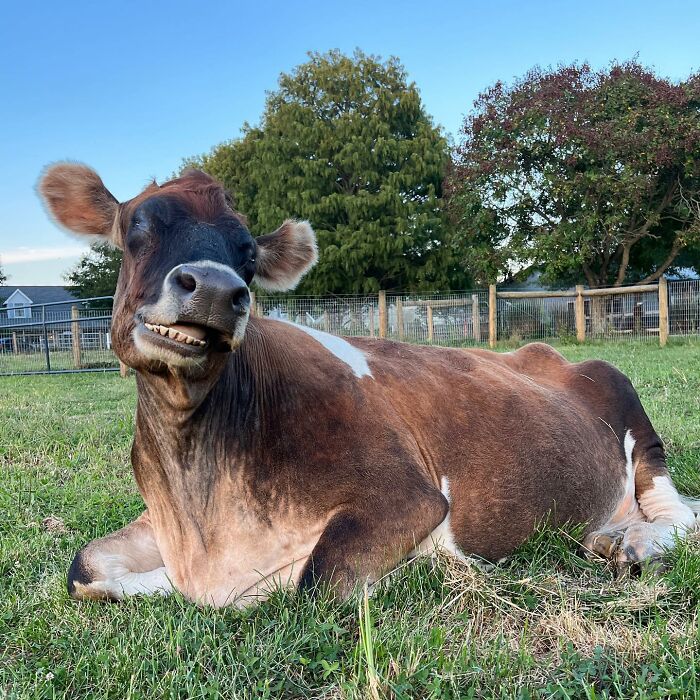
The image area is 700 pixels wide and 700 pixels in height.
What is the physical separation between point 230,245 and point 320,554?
1268mm

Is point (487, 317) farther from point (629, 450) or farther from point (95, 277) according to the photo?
point (95, 277)

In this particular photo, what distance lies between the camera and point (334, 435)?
9.30 feet

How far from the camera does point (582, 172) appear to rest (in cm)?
2459

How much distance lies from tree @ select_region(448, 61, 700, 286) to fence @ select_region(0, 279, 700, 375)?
353 cm

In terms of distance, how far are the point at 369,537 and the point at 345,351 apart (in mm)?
1200

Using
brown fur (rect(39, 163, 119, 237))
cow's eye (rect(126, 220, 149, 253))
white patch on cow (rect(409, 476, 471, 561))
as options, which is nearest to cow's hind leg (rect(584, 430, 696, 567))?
white patch on cow (rect(409, 476, 471, 561))

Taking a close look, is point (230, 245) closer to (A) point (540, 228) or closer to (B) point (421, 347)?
(B) point (421, 347)

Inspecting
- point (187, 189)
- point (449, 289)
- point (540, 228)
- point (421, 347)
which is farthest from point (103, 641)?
point (449, 289)

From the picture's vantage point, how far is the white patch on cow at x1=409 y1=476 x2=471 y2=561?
9.27ft

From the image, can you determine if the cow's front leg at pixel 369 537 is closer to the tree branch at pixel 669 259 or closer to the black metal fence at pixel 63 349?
the black metal fence at pixel 63 349

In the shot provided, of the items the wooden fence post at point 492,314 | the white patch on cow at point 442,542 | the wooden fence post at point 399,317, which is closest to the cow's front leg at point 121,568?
the white patch on cow at point 442,542

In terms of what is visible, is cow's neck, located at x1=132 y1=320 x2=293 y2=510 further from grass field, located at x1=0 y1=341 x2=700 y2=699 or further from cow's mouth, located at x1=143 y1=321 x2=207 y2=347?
grass field, located at x1=0 y1=341 x2=700 y2=699

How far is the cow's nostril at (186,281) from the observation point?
223 cm

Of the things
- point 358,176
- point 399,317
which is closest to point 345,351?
point 399,317
